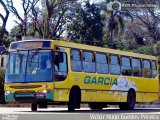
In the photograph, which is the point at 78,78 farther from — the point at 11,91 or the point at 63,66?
the point at 11,91

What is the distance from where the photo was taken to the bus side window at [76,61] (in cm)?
2222

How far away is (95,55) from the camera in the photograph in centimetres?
2402

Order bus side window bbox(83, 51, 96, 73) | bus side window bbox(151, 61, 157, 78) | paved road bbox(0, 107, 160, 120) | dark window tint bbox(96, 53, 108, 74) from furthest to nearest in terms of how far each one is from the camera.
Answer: bus side window bbox(151, 61, 157, 78)
dark window tint bbox(96, 53, 108, 74)
bus side window bbox(83, 51, 96, 73)
paved road bbox(0, 107, 160, 120)

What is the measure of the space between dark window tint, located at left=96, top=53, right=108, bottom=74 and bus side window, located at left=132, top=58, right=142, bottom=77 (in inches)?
112

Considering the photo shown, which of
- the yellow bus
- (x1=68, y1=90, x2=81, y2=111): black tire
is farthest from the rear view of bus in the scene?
(x1=68, y1=90, x2=81, y2=111): black tire

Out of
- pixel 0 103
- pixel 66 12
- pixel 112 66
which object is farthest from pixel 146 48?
pixel 112 66

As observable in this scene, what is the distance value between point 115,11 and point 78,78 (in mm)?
38597

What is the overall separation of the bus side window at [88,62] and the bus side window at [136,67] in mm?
3959

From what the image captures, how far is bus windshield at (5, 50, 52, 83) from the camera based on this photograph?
21.0 metres

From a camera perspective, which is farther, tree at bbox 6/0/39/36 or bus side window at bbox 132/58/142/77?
tree at bbox 6/0/39/36

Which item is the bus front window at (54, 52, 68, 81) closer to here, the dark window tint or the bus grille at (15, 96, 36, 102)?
the bus grille at (15, 96, 36, 102)

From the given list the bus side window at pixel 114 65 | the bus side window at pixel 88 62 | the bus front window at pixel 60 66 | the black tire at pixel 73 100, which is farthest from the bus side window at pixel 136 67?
the bus front window at pixel 60 66

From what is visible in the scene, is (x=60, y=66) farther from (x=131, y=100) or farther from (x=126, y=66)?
(x=131, y=100)

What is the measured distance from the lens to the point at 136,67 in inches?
1078
